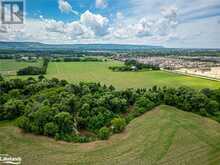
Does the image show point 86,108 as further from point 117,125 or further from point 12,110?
point 12,110

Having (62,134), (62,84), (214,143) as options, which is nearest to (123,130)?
(62,134)

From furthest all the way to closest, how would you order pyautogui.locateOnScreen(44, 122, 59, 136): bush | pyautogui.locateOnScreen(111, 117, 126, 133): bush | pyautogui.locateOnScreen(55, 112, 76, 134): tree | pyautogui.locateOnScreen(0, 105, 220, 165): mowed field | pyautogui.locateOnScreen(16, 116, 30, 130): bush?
1. pyautogui.locateOnScreen(111, 117, 126, 133): bush
2. pyautogui.locateOnScreen(16, 116, 30, 130): bush
3. pyautogui.locateOnScreen(55, 112, 76, 134): tree
4. pyautogui.locateOnScreen(44, 122, 59, 136): bush
5. pyautogui.locateOnScreen(0, 105, 220, 165): mowed field

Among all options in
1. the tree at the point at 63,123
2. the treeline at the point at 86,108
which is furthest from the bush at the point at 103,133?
the tree at the point at 63,123

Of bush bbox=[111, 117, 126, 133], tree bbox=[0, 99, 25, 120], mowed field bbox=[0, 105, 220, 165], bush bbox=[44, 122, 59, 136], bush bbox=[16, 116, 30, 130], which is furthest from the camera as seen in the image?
tree bbox=[0, 99, 25, 120]

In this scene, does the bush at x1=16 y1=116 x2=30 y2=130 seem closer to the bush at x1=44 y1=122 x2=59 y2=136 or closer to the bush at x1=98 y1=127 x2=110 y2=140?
the bush at x1=44 y1=122 x2=59 y2=136

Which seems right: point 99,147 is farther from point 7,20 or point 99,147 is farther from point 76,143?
point 7,20

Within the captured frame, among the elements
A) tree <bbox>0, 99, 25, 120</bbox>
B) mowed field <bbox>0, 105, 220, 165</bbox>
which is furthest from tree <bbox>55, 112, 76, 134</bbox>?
tree <bbox>0, 99, 25, 120</bbox>
